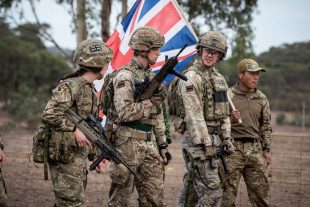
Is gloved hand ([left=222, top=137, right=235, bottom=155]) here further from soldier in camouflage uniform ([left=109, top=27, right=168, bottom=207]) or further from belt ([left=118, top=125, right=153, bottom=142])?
belt ([left=118, top=125, right=153, bottom=142])

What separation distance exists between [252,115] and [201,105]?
1299 mm

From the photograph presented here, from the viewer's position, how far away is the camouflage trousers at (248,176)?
7434 mm

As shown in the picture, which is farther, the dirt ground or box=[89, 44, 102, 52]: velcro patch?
the dirt ground

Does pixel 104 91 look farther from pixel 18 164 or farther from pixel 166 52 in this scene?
pixel 18 164

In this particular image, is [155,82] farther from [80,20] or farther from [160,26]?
[80,20]

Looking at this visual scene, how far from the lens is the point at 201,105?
658 cm

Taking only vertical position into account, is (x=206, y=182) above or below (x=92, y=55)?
below

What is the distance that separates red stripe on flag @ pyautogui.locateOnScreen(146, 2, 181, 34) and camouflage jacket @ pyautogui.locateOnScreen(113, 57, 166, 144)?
2673 mm

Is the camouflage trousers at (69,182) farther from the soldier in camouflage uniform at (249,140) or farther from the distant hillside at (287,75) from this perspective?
the distant hillside at (287,75)

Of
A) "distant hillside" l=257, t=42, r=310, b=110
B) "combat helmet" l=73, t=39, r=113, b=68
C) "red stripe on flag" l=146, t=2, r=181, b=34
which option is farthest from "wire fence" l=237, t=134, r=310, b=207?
"distant hillside" l=257, t=42, r=310, b=110

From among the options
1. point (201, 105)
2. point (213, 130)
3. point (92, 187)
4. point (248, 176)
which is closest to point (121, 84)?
point (201, 105)

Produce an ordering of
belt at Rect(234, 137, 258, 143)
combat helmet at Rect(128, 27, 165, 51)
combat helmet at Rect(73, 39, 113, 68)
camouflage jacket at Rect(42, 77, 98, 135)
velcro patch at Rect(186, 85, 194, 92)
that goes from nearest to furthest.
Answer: camouflage jacket at Rect(42, 77, 98, 135), combat helmet at Rect(73, 39, 113, 68), combat helmet at Rect(128, 27, 165, 51), velcro patch at Rect(186, 85, 194, 92), belt at Rect(234, 137, 258, 143)

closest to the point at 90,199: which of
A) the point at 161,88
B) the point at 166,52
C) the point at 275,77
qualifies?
the point at 166,52

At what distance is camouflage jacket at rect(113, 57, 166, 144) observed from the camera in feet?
19.5
